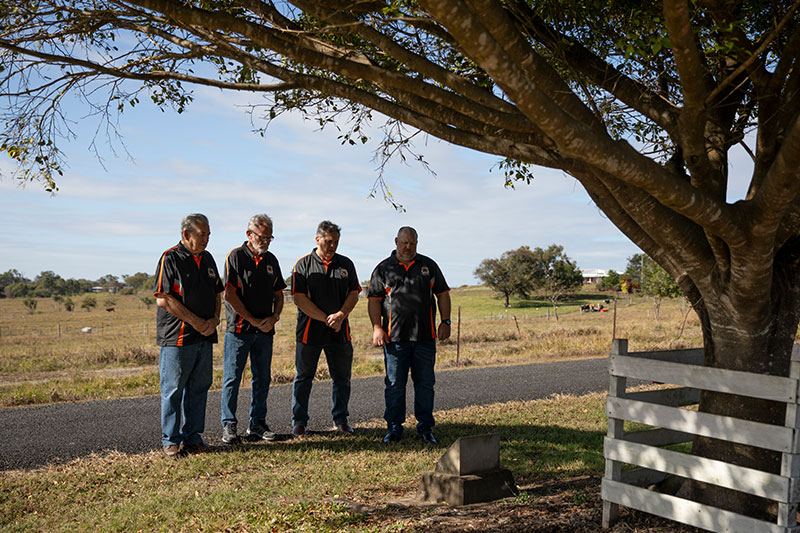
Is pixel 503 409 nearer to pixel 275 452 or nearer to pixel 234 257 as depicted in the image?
pixel 275 452

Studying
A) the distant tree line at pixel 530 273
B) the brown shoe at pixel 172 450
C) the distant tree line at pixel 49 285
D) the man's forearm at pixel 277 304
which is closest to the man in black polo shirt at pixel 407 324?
the man's forearm at pixel 277 304

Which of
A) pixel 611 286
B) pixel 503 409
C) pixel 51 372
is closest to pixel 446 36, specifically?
pixel 503 409

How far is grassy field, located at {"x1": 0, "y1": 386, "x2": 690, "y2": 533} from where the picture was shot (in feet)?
15.6

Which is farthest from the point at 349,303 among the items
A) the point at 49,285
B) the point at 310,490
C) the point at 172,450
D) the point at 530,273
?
the point at 49,285

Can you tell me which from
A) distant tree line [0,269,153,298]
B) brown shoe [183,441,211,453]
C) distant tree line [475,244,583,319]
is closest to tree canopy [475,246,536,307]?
distant tree line [475,244,583,319]

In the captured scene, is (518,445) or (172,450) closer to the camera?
(172,450)

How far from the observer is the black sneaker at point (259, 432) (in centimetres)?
766

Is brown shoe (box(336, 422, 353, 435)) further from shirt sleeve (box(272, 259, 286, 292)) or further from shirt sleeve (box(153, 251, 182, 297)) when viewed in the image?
shirt sleeve (box(153, 251, 182, 297))

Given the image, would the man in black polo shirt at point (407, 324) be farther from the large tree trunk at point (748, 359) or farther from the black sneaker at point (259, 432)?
the large tree trunk at point (748, 359)

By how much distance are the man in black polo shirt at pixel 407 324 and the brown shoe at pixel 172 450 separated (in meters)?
2.26

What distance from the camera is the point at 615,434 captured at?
4.79 m

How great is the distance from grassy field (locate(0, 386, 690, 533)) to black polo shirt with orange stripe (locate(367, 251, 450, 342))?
1.31m

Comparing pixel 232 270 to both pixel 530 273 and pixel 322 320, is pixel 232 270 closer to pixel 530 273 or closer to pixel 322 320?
pixel 322 320

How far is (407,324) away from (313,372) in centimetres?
127
